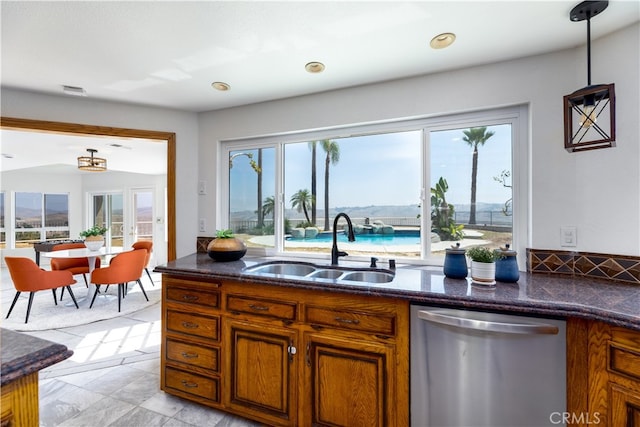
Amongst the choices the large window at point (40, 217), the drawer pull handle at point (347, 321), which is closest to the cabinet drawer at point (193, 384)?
the drawer pull handle at point (347, 321)

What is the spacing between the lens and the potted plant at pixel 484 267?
5.10ft

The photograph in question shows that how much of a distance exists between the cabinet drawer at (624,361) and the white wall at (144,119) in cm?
292

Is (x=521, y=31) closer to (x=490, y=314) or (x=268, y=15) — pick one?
(x=268, y=15)

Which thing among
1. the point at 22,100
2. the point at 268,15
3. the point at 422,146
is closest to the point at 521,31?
the point at 422,146

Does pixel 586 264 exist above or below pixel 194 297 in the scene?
above

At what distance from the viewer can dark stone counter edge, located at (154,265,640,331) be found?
1.13 metres

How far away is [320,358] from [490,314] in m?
0.89

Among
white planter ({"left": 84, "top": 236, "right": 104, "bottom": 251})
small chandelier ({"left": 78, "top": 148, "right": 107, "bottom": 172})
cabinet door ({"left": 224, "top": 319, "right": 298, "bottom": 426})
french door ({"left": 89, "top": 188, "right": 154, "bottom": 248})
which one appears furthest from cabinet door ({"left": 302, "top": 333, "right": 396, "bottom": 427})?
french door ({"left": 89, "top": 188, "right": 154, "bottom": 248})

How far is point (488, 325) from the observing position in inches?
52.1

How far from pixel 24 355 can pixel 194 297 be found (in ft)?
4.07

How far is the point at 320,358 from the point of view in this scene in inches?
64.1

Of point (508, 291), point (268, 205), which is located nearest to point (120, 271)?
point (268, 205)

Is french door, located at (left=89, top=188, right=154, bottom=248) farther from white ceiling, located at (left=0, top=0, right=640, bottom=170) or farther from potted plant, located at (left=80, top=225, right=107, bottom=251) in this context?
white ceiling, located at (left=0, top=0, right=640, bottom=170)

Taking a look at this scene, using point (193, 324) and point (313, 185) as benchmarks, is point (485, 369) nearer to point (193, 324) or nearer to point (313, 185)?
point (193, 324)
